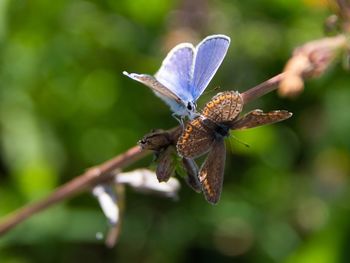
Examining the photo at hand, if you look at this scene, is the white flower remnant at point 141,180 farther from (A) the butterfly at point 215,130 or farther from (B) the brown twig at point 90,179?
(A) the butterfly at point 215,130

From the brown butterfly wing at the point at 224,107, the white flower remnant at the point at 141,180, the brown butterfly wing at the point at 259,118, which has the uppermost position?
the white flower remnant at the point at 141,180

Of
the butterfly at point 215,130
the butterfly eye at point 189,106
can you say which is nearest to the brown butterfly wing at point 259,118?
the butterfly at point 215,130

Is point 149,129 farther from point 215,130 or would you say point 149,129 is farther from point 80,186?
point 215,130

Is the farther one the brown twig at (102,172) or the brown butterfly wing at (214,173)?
the brown twig at (102,172)

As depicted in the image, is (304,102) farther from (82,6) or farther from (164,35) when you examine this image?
(82,6)

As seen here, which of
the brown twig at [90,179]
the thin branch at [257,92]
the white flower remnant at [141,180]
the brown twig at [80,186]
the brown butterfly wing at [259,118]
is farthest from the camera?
the white flower remnant at [141,180]

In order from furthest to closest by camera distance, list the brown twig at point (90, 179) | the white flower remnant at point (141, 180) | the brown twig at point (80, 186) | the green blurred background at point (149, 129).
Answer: the green blurred background at point (149, 129)
the white flower remnant at point (141, 180)
the brown twig at point (80, 186)
the brown twig at point (90, 179)
